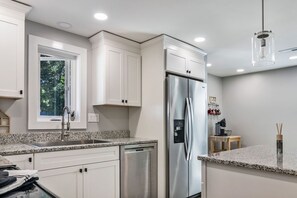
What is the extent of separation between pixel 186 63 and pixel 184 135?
1.10 meters

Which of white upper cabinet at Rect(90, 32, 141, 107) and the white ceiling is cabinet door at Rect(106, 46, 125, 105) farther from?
the white ceiling

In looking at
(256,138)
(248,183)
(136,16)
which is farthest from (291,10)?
(256,138)

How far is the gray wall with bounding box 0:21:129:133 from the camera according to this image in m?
2.41

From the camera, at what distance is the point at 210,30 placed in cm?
291

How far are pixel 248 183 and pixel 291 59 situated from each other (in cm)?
375

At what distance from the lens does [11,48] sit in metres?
2.19

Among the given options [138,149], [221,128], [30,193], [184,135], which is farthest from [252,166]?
[221,128]

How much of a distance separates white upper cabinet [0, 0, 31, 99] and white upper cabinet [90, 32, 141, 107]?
972mm

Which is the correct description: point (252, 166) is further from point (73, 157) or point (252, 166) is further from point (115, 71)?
point (115, 71)

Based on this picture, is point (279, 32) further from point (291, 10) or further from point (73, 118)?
point (73, 118)

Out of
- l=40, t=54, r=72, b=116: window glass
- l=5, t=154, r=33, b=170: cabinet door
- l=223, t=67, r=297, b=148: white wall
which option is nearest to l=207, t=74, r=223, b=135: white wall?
l=223, t=67, r=297, b=148: white wall

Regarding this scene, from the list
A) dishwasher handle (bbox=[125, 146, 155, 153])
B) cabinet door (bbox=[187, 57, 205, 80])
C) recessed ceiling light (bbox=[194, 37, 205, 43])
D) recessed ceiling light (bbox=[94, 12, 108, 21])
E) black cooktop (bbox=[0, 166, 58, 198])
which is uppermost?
recessed ceiling light (bbox=[94, 12, 108, 21])

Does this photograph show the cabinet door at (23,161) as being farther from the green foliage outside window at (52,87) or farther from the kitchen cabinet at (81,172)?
the green foliage outside window at (52,87)

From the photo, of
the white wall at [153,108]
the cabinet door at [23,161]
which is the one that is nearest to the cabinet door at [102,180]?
the cabinet door at [23,161]
